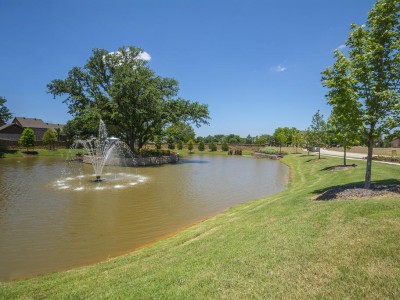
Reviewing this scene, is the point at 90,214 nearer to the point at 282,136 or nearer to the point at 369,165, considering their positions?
the point at 369,165

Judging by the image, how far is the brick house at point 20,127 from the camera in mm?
68875

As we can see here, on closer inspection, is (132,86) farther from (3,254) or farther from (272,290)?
(272,290)

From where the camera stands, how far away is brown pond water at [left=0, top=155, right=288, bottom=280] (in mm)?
9086

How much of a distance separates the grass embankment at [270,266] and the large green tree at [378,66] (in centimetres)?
394

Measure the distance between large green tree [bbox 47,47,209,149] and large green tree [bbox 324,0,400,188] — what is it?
2821 cm

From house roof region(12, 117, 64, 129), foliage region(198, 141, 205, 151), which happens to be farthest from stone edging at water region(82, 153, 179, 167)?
house roof region(12, 117, 64, 129)

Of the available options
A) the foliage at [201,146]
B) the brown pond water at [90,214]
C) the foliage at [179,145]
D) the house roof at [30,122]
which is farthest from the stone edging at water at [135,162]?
the house roof at [30,122]

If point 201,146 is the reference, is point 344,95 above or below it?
above

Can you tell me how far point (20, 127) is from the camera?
235ft

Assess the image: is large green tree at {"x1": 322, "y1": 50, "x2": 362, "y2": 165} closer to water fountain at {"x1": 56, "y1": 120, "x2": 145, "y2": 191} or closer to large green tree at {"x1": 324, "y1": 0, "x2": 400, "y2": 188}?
large green tree at {"x1": 324, "y1": 0, "x2": 400, "y2": 188}

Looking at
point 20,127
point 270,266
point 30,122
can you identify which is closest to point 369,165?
point 270,266

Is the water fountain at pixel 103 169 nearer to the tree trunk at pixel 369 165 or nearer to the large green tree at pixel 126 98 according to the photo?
the large green tree at pixel 126 98

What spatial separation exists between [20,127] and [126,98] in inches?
1986

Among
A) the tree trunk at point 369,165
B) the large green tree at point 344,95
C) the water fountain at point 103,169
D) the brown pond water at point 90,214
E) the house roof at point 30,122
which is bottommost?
the brown pond water at point 90,214
